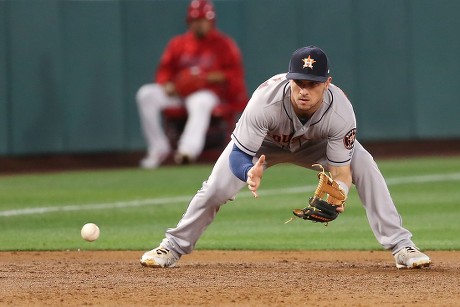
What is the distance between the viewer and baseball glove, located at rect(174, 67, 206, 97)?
1452 centimetres

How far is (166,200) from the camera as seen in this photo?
10891 millimetres

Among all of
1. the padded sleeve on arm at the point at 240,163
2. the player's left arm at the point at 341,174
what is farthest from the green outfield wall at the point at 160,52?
the player's left arm at the point at 341,174

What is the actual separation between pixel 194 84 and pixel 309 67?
860 cm

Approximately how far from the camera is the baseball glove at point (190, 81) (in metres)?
14.5

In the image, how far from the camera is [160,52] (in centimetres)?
1617

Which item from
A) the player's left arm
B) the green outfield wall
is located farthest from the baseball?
the green outfield wall

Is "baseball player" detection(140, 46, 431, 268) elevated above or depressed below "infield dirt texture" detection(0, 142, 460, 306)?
above

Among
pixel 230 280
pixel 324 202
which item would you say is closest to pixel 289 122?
pixel 324 202

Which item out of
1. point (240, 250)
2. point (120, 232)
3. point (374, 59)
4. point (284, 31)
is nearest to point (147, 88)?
point (284, 31)

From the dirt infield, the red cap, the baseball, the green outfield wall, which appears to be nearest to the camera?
the dirt infield

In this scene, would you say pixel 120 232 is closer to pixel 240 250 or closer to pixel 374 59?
pixel 240 250

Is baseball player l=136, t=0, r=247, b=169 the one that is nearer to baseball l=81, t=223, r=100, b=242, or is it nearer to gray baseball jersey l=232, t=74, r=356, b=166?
baseball l=81, t=223, r=100, b=242

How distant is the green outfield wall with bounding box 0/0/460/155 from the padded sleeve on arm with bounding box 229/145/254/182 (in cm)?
916

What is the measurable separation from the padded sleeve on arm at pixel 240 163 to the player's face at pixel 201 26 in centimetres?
829
